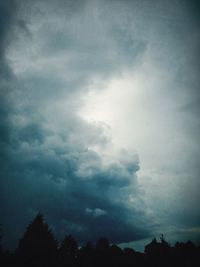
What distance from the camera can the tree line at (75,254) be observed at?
72.2ft

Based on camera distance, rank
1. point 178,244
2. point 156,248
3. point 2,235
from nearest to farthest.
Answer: point 2,235, point 156,248, point 178,244

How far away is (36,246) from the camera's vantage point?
22641mm

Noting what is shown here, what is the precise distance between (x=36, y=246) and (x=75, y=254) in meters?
35.8

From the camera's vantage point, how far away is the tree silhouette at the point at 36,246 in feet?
70.3

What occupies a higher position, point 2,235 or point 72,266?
point 2,235

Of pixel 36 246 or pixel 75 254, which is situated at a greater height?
pixel 36 246

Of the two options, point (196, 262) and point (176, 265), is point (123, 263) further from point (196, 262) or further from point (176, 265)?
point (196, 262)

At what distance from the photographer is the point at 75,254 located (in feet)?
168

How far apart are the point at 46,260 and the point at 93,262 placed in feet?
99.4

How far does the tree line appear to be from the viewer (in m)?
22.0

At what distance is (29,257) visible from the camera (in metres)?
21.4

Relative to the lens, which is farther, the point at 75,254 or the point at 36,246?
the point at 75,254

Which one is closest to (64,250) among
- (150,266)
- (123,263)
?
(123,263)

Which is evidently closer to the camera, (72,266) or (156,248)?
(72,266)
